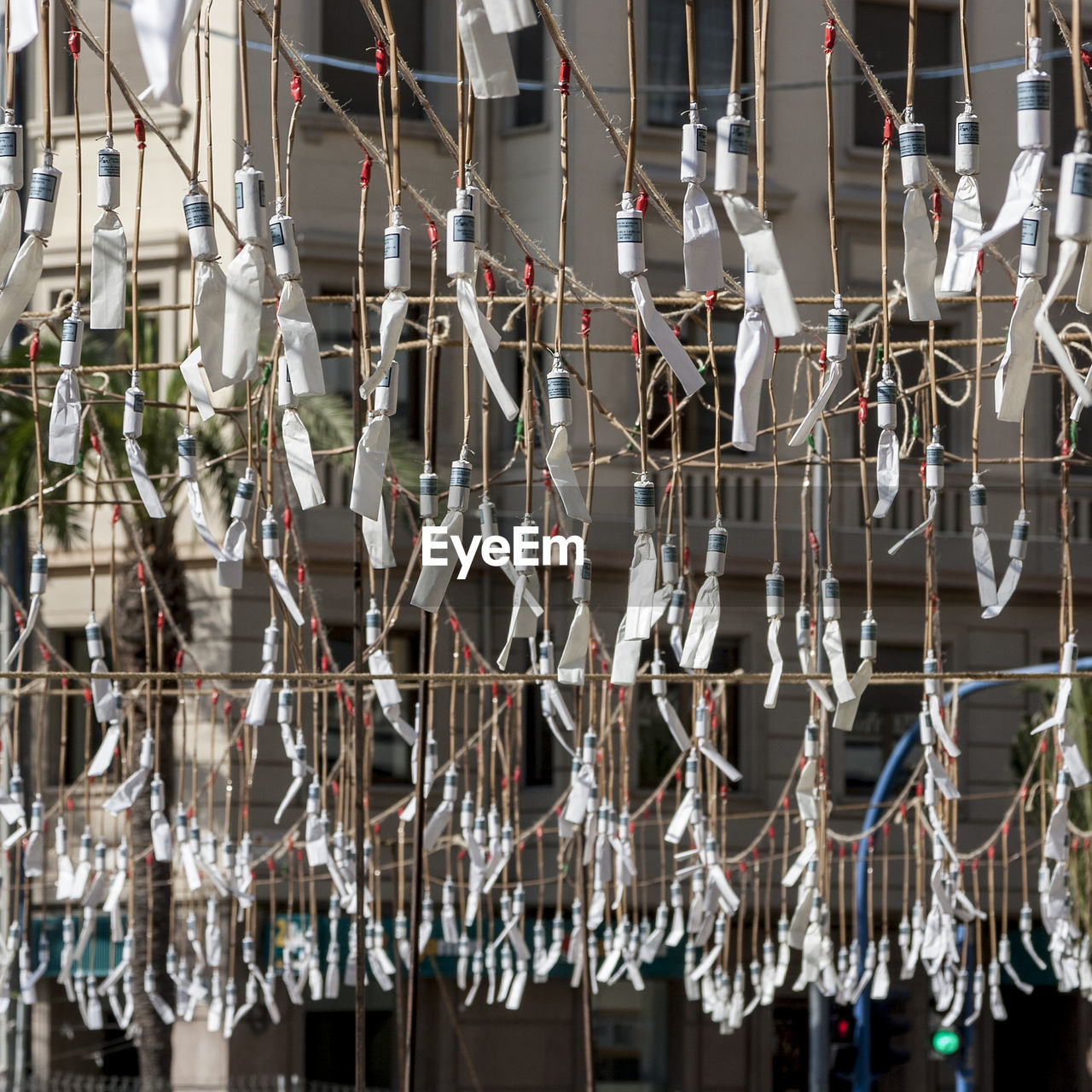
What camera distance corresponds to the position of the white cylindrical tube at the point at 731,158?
134 inches

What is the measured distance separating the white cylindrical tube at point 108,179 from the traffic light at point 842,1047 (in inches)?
369

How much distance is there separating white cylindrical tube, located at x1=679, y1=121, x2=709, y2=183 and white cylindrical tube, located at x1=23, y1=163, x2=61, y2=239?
1163 mm

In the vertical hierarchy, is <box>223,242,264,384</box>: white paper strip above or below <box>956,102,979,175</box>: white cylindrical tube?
below

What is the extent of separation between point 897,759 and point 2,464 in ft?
22.3

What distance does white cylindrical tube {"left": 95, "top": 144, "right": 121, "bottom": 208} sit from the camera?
12.6ft

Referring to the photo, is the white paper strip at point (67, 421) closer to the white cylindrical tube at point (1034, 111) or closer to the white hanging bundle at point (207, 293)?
the white hanging bundle at point (207, 293)

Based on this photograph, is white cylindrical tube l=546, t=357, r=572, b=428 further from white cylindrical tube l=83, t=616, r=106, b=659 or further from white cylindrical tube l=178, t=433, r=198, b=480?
white cylindrical tube l=83, t=616, r=106, b=659

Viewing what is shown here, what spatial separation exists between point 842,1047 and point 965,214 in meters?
9.18

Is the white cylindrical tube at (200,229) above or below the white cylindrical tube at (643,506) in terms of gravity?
above

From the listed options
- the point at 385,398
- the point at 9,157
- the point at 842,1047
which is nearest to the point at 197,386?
the point at 385,398

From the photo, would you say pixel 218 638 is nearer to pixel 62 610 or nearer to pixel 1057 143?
pixel 62 610

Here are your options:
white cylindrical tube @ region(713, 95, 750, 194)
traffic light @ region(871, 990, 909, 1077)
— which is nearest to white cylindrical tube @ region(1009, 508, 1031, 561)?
white cylindrical tube @ region(713, 95, 750, 194)

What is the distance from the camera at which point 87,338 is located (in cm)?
1570

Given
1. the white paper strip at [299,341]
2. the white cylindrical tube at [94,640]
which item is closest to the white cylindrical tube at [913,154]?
the white paper strip at [299,341]
